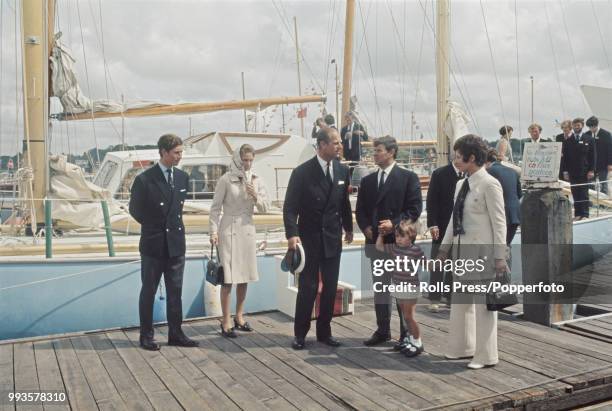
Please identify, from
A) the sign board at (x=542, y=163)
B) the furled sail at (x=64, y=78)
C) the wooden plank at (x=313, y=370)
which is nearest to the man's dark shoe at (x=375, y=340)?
the wooden plank at (x=313, y=370)

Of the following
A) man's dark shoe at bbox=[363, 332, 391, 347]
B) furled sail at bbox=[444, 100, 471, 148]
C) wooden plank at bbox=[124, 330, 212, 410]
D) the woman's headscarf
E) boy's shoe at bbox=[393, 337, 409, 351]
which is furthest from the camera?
furled sail at bbox=[444, 100, 471, 148]

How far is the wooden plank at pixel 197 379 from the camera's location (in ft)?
12.3

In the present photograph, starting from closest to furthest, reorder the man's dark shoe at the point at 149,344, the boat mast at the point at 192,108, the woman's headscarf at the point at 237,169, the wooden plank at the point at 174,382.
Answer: the wooden plank at the point at 174,382, the man's dark shoe at the point at 149,344, the woman's headscarf at the point at 237,169, the boat mast at the point at 192,108

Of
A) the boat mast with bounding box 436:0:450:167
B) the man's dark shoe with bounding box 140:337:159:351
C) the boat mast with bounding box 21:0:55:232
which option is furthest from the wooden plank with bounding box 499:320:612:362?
the boat mast with bounding box 436:0:450:167

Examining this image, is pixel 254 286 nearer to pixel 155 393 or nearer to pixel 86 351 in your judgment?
pixel 86 351

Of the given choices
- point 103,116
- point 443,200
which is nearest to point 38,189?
point 103,116

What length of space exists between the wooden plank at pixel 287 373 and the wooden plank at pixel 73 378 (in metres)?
1.35

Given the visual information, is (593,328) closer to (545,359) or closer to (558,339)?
(558,339)

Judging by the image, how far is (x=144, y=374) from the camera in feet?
14.1

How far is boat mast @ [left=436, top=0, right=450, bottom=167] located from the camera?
11906 millimetres

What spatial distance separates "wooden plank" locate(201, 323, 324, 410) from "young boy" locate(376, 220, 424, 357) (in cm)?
117

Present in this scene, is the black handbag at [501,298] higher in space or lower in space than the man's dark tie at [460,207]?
lower

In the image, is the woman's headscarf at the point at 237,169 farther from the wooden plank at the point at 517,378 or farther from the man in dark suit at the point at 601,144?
the man in dark suit at the point at 601,144

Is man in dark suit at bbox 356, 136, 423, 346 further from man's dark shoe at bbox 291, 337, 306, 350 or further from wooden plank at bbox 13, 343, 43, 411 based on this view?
wooden plank at bbox 13, 343, 43, 411
